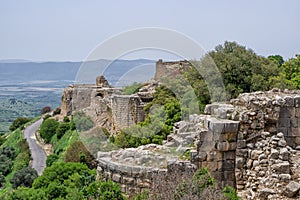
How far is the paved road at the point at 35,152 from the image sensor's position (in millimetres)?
33438

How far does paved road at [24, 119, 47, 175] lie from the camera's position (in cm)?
3344

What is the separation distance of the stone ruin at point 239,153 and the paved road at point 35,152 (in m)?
24.1

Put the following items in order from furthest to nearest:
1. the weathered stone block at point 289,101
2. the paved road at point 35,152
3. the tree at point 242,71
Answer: the paved road at point 35,152
the tree at point 242,71
the weathered stone block at point 289,101

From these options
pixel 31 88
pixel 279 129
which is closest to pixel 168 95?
pixel 279 129

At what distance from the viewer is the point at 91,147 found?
918 inches

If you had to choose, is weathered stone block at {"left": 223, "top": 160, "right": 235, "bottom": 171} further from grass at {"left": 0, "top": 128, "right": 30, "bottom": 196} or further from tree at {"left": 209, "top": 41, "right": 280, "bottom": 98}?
grass at {"left": 0, "top": 128, "right": 30, "bottom": 196}

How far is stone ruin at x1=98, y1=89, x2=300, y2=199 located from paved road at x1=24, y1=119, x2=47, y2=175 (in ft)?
79.2

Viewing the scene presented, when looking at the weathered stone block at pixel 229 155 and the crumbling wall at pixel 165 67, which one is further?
the crumbling wall at pixel 165 67

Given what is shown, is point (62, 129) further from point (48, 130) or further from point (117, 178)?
point (117, 178)

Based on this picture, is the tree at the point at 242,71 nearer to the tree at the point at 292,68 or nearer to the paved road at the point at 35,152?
the tree at the point at 292,68

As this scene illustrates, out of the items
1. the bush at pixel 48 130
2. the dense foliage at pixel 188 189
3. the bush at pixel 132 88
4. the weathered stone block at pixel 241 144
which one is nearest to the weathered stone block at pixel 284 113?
the weathered stone block at pixel 241 144

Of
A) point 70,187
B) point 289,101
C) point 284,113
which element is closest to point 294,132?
point 284,113

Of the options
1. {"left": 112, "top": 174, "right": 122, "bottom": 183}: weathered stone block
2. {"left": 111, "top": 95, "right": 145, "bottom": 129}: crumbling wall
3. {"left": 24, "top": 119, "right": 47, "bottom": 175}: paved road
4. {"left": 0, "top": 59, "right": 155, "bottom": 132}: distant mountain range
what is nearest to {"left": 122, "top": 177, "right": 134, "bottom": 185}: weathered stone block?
{"left": 112, "top": 174, "right": 122, "bottom": 183}: weathered stone block

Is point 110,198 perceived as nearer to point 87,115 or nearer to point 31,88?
point 87,115
